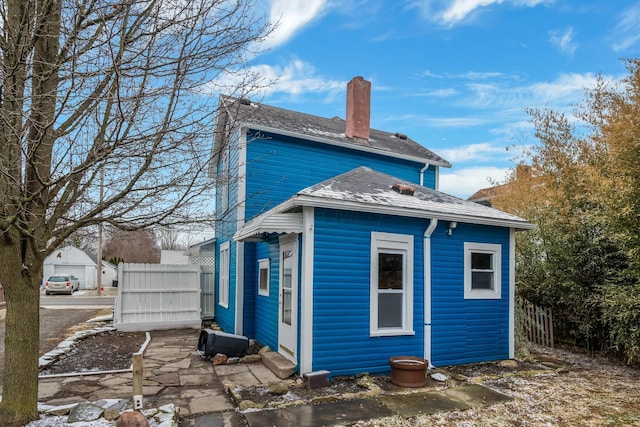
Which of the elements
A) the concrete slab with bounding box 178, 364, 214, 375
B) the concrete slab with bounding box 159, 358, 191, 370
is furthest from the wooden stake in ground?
the concrete slab with bounding box 159, 358, 191, 370

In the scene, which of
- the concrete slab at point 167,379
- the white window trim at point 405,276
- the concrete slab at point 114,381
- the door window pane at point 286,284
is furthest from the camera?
the door window pane at point 286,284

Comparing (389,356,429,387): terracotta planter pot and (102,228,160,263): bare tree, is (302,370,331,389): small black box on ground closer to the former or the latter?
(389,356,429,387): terracotta planter pot

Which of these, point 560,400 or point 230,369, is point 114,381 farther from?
point 560,400

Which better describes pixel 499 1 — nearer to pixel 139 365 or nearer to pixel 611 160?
pixel 611 160

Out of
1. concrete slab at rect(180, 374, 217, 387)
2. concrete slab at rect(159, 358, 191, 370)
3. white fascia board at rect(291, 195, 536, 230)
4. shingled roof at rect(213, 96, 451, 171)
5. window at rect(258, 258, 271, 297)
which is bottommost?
concrete slab at rect(159, 358, 191, 370)

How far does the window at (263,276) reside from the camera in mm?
8115

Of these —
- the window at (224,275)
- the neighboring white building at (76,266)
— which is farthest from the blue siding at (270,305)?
the neighboring white building at (76,266)

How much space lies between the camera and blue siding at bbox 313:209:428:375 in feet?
19.6

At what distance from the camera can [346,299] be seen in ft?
20.2

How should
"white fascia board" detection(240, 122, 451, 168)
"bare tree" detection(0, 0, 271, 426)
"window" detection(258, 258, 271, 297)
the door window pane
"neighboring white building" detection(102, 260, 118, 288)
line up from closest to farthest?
1. "bare tree" detection(0, 0, 271, 426)
2. the door window pane
3. "window" detection(258, 258, 271, 297)
4. "white fascia board" detection(240, 122, 451, 168)
5. "neighboring white building" detection(102, 260, 118, 288)

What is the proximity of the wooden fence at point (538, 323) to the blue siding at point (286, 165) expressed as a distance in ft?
16.9

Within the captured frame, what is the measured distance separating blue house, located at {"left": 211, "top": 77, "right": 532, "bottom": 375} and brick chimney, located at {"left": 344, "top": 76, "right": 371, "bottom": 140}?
178 cm

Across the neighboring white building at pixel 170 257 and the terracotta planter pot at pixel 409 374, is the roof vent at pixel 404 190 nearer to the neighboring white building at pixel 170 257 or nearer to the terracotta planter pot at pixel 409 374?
the terracotta planter pot at pixel 409 374

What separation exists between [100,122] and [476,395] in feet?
18.7
